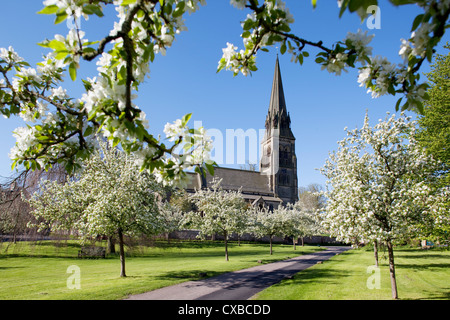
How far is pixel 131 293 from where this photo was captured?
456 inches

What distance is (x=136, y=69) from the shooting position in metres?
2.93

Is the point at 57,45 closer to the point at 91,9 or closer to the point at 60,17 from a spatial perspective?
the point at 60,17

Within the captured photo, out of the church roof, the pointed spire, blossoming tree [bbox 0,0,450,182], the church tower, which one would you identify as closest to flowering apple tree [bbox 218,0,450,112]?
blossoming tree [bbox 0,0,450,182]

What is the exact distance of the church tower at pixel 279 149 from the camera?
85812 millimetres

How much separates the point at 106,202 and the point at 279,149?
77.7 m

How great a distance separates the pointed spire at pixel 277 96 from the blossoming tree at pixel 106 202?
76.0 m

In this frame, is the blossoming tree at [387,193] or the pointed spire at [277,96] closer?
the blossoming tree at [387,193]

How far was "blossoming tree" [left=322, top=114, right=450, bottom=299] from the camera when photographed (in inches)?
415

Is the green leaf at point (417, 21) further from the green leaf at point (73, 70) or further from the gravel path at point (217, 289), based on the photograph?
the gravel path at point (217, 289)

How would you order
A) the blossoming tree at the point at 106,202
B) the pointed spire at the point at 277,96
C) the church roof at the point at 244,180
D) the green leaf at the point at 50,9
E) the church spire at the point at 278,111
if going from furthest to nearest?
the pointed spire at the point at 277,96
the church spire at the point at 278,111
the church roof at the point at 244,180
the blossoming tree at the point at 106,202
the green leaf at the point at 50,9

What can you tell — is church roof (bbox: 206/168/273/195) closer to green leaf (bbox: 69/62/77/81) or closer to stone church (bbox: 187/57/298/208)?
stone church (bbox: 187/57/298/208)

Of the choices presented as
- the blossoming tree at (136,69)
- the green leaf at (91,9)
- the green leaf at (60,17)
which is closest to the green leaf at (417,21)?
the blossoming tree at (136,69)
